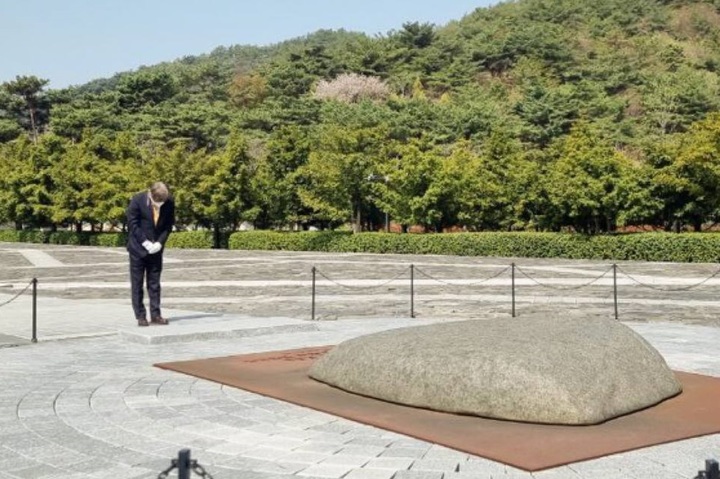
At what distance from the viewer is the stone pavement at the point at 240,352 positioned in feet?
14.5

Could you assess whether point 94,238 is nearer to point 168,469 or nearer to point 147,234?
point 147,234

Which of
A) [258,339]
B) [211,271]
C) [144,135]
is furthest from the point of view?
[144,135]

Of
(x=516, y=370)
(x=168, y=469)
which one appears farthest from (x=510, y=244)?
(x=168, y=469)

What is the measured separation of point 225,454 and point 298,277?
17.4 metres

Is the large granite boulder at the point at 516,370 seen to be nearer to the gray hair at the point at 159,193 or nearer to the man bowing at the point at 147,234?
the man bowing at the point at 147,234

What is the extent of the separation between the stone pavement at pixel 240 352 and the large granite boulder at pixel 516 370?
65cm

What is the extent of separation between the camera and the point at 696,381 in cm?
682

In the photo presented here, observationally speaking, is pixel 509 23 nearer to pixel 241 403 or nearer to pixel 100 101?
pixel 100 101

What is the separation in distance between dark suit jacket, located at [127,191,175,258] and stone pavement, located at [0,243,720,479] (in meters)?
1.12

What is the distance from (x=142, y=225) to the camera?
10.2 meters

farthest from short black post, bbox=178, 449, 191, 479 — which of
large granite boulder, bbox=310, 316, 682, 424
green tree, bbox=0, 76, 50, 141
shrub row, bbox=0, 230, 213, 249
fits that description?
green tree, bbox=0, 76, 50, 141

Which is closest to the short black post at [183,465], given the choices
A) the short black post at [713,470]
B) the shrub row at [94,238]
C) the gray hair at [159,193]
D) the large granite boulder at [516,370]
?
the short black post at [713,470]

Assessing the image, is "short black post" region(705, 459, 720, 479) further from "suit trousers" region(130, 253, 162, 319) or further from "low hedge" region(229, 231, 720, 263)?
"low hedge" region(229, 231, 720, 263)

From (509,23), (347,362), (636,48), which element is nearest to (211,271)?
(347,362)
